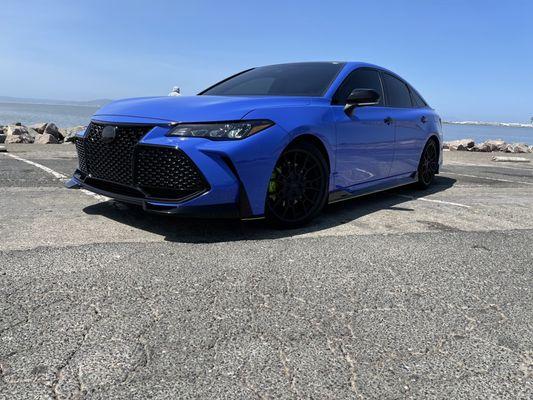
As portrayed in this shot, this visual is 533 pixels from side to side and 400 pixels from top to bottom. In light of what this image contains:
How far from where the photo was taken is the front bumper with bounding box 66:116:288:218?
338 cm

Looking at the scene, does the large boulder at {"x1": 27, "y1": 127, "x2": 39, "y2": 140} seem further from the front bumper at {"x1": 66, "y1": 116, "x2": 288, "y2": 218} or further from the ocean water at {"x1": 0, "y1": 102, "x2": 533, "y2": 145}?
the front bumper at {"x1": 66, "y1": 116, "x2": 288, "y2": 218}

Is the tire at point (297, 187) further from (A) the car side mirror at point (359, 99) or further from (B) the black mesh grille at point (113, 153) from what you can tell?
(B) the black mesh grille at point (113, 153)

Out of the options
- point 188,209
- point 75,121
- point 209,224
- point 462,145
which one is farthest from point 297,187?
point 75,121

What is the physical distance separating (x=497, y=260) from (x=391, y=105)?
264cm

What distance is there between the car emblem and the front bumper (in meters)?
0.06

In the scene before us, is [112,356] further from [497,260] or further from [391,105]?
[391,105]

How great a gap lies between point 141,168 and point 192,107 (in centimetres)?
60

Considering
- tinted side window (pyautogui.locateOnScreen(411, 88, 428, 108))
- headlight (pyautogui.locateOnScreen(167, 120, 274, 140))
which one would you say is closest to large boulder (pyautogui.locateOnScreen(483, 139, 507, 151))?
tinted side window (pyautogui.locateOnScreen(411, 88, 428, 108))

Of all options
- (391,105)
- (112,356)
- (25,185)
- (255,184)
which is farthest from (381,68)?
(112,356)

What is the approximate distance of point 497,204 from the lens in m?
5.69

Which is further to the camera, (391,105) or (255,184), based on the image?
(391,105)

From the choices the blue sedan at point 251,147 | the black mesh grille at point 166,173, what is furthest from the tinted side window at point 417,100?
the black mesh grille at point 166,173

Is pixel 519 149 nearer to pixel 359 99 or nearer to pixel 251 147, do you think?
pixel 359 99

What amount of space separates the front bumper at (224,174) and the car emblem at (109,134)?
0.06 m
